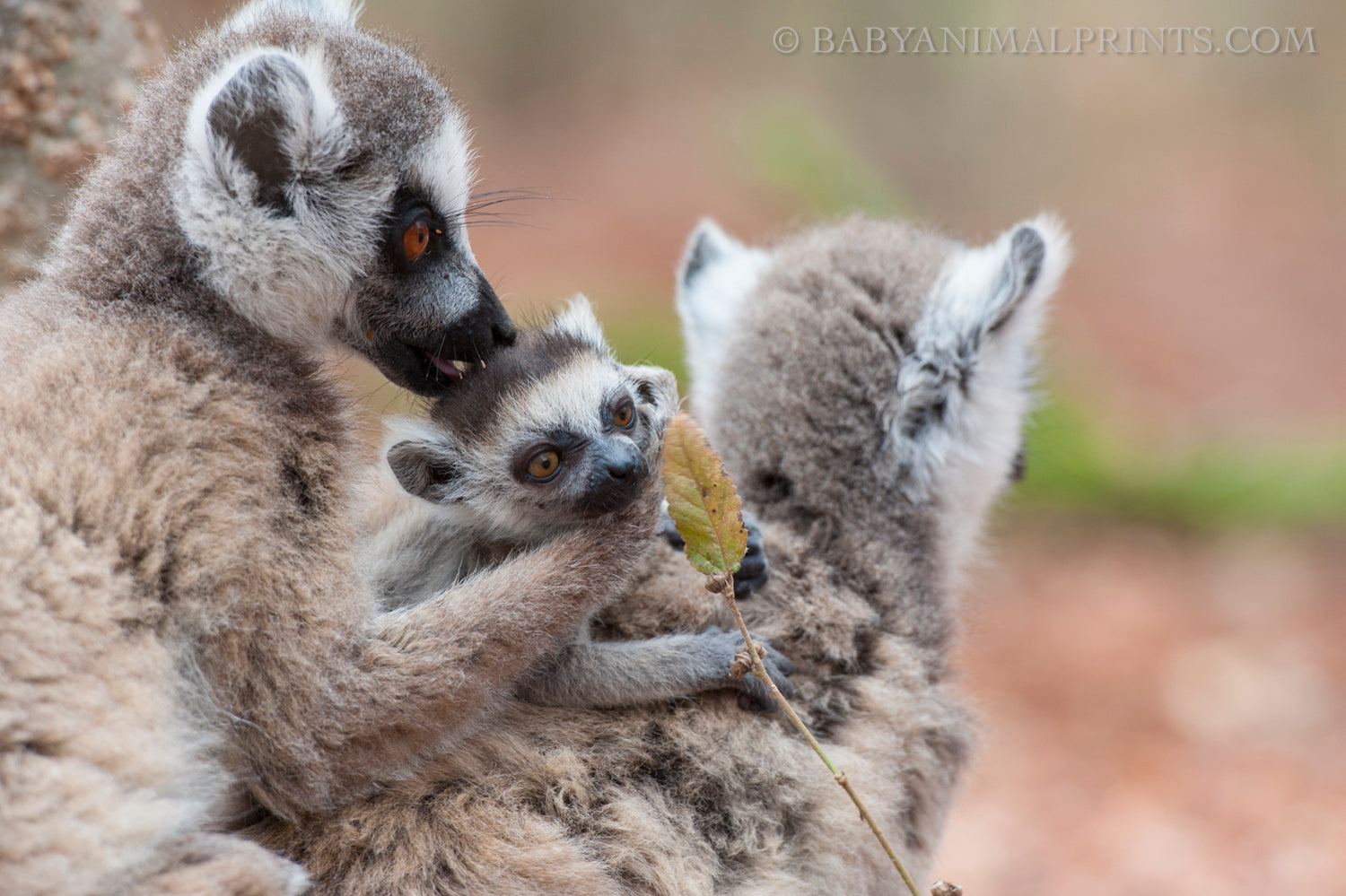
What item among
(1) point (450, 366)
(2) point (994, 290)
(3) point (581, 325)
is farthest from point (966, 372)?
(1) point (450, 366)

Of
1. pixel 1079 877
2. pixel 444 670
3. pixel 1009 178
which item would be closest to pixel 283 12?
pixel 444 670

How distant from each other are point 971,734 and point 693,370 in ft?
6.21

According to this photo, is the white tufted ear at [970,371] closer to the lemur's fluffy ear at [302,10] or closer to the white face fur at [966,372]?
the white face fur at [966,372]

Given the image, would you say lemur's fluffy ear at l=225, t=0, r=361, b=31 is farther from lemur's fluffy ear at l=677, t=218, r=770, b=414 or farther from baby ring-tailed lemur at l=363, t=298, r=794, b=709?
lemur's fluffy ear at l=677, t=218, r=770, b=414

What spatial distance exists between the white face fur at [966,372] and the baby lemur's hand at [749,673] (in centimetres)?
102

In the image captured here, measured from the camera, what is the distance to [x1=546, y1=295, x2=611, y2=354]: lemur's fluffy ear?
3994 millimetres

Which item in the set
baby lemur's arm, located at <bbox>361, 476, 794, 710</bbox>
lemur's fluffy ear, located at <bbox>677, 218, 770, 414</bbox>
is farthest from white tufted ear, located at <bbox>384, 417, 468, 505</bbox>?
lemur's fluffy ear, located at <bbox>677, 218, 770, 414</bbox>

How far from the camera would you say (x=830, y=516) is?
409 cm

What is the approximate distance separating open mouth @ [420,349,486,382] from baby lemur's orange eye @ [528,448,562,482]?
1.14ft

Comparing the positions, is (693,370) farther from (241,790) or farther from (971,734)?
(241,790)

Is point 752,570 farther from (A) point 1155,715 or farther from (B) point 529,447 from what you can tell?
(A) point 1155,715

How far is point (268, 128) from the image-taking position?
10.6 feet

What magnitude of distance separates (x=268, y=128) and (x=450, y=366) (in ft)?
2.92

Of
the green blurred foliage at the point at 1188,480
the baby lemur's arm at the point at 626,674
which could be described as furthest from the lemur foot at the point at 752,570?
the green blurred foliage at the point at 1188,480
